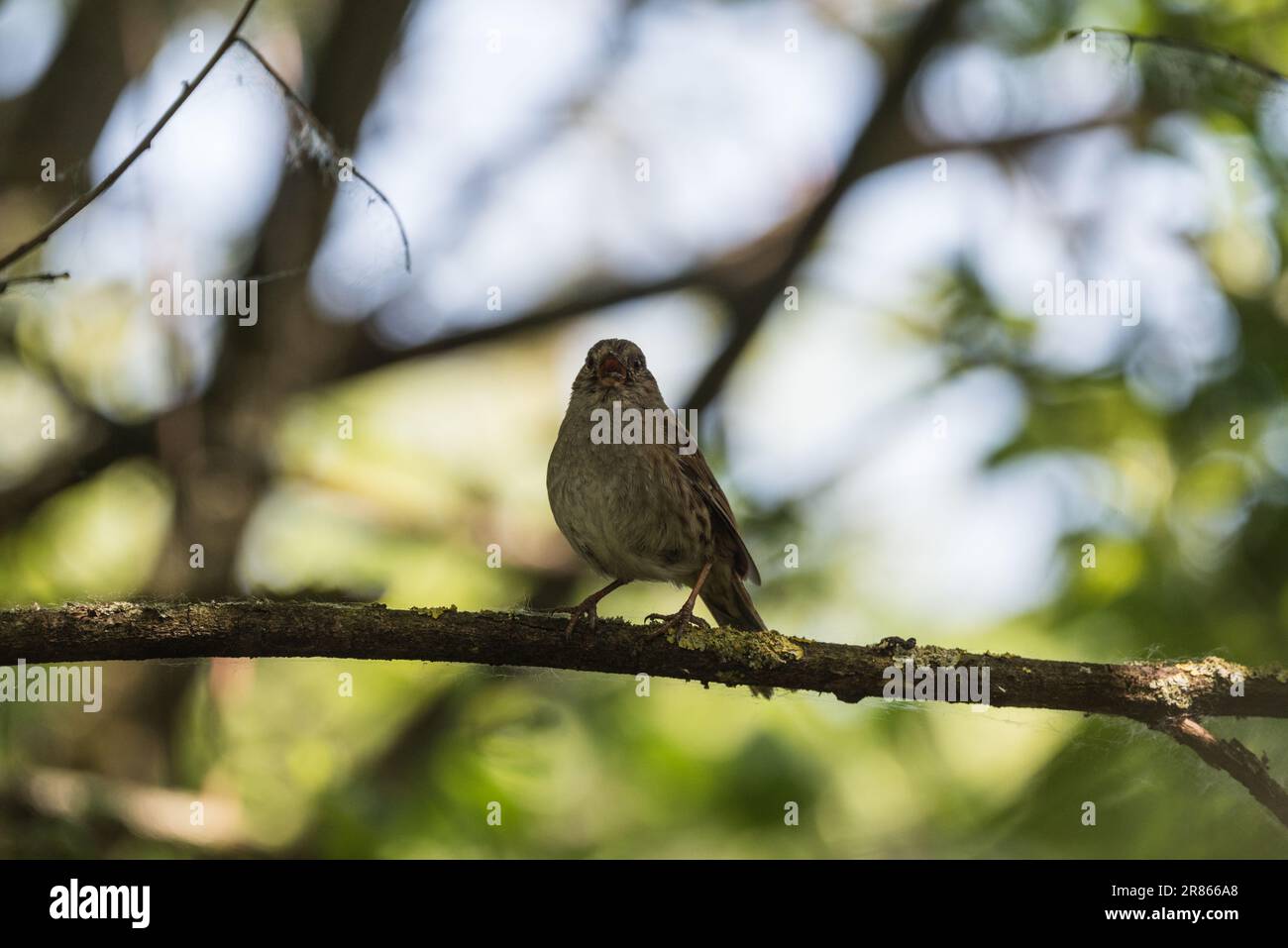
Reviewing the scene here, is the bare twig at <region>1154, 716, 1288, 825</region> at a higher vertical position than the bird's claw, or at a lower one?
lower

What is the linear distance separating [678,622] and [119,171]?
237cm

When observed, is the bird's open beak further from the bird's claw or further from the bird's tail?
the bird's claw

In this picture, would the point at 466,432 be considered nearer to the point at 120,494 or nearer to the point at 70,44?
the point at 120,494

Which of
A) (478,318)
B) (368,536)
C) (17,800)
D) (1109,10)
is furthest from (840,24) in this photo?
(17,800)

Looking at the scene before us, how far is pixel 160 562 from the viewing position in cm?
745

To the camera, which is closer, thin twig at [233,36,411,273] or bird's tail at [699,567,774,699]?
thin twig at [233,36,411,273]

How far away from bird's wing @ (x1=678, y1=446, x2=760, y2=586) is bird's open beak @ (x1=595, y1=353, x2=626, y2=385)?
0.50m

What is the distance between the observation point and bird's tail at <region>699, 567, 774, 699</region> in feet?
19.6

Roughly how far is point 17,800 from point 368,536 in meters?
3.47

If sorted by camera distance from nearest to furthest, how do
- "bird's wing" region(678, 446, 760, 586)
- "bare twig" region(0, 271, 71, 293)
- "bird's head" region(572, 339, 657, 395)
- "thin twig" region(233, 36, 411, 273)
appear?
"bare twig" region(0, 271, 71, 293), "thin twig" region(233, 36, 411, 273), "bird's wing" region(678, 446, 760, 586), "bird's head" region(572, 339, 657, 395)

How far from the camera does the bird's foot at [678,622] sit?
14.3 feet

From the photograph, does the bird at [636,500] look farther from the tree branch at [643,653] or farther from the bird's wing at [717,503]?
the tree branch at [643,653]

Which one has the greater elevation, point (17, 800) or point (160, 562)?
point (160, 562)

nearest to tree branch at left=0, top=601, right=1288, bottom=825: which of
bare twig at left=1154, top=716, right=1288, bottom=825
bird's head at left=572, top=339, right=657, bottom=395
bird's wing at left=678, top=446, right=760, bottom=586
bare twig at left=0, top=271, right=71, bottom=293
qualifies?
bare twig at left=1154, top=716, right=1288, bottom=825
